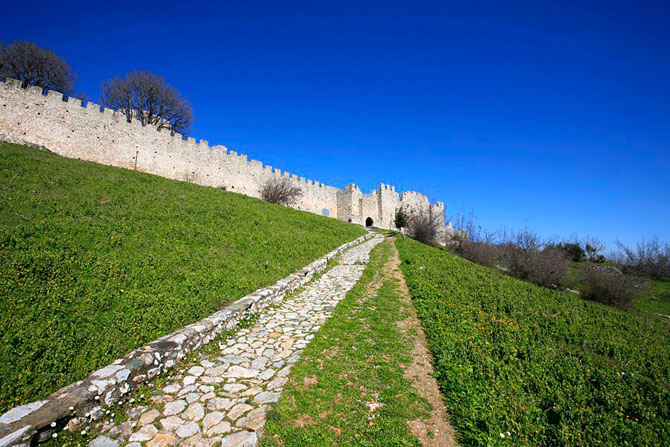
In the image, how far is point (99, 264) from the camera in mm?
6062

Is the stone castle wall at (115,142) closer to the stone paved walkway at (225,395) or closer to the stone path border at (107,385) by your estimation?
the stone path border at (107,385)

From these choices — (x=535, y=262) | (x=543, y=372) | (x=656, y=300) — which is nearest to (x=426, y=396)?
(x=543, y=372)

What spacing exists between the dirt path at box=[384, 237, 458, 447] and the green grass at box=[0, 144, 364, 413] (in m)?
4.06

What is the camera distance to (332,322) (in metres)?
6.25

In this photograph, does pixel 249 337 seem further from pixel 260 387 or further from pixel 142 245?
pixel 142 245

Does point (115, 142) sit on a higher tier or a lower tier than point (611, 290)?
higher

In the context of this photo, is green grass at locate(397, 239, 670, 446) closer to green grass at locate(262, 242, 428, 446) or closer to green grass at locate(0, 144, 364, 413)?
green grass at locate(262, 242, 428, 446)

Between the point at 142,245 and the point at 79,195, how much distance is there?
407 cm

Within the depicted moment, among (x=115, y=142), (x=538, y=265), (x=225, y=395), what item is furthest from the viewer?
(x=115, y=142)

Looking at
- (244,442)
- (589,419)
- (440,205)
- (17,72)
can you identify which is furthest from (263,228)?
(440,205)

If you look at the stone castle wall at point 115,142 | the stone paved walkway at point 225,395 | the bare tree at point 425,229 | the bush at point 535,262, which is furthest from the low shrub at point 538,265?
the stone castle wall at point 115,142

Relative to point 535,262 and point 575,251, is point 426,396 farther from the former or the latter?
point 575,251

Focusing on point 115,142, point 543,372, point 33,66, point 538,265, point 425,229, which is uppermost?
point 33,66

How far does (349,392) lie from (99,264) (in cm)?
590
